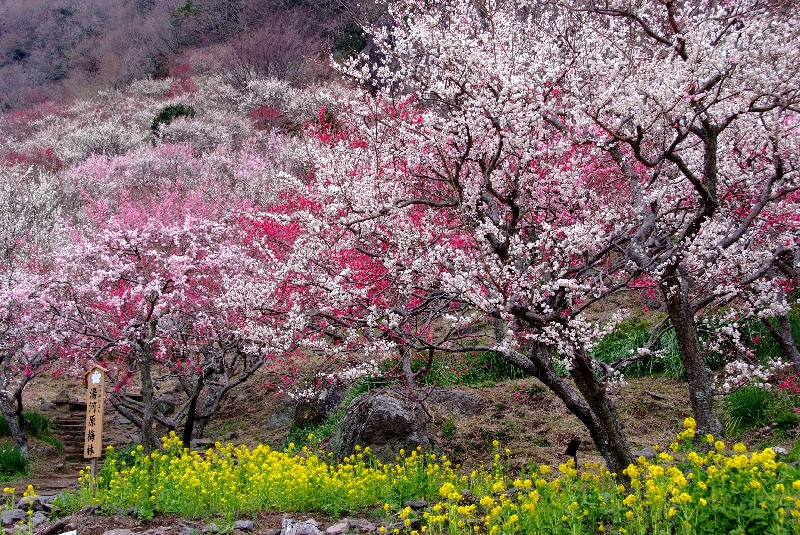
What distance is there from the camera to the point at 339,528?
4.62 m

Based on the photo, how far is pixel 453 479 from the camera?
18.8 feet

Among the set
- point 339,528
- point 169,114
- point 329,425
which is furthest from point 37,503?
point 169,114

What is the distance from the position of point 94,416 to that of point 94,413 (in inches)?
1.5

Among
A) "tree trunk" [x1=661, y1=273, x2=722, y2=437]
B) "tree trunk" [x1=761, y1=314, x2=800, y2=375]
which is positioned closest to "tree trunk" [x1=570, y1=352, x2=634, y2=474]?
"tree trunk" [x1=661, y1=273, x2=722, y2=437]

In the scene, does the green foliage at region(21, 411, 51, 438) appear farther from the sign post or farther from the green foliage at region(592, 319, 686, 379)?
the green foliage at region(592, 319, 686, 379)

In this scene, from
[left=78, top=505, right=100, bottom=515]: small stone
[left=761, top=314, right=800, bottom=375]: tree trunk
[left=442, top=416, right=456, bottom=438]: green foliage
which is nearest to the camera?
[left=78, top=505, right=100, bottom=515]: small stone

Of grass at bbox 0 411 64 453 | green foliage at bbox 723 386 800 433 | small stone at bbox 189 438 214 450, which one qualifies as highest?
green foliage at bbox 723 386 800 433

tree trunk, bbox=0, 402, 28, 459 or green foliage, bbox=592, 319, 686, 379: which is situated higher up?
green foliage, bbox=592, 319, 686, 379

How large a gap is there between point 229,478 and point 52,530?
1.53m

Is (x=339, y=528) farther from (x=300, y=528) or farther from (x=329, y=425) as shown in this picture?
(x=329, y=425)

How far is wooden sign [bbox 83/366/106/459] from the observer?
679 centimetres

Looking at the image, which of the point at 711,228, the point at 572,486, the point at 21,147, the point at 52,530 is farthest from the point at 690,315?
the point at 21,147

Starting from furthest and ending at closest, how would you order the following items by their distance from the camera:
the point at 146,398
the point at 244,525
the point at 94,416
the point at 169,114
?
the point at 169,114 < the point at 146,398 < the point at 94,416 < the point at 244,525

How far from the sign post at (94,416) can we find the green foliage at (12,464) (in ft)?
13.4
